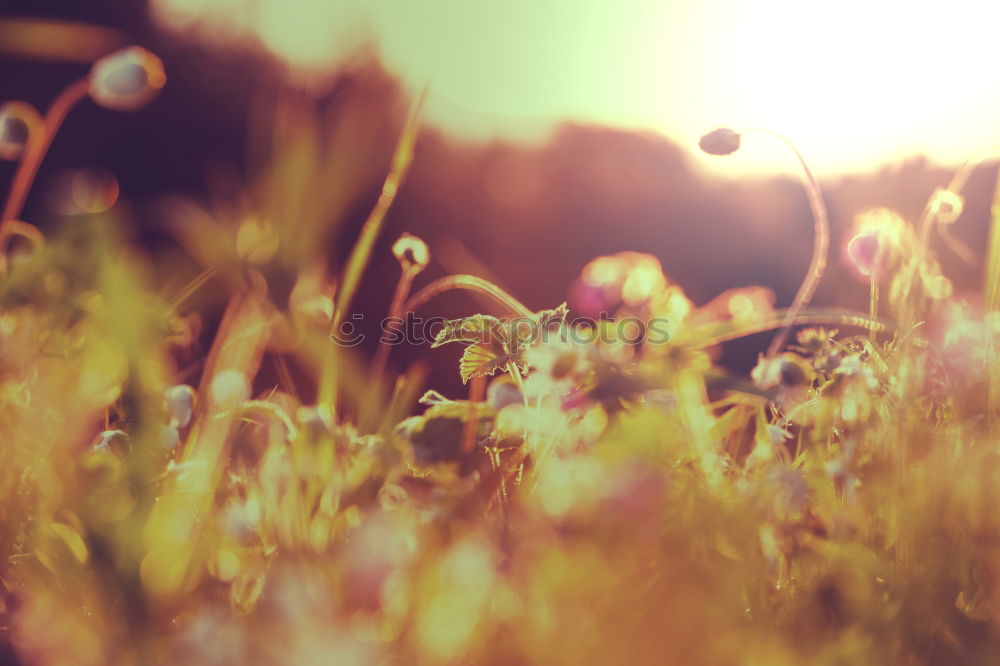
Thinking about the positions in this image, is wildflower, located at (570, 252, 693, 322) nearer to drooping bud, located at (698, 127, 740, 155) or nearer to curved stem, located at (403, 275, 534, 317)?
curved stem, located at (403, 275, 534, 317)

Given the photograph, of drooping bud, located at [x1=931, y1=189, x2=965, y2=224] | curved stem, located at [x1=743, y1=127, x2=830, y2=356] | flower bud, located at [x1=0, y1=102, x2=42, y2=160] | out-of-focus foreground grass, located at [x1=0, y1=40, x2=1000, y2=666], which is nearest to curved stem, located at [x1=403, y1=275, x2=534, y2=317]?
out-of-focus foreground grass, located at [x1=0, y1=40, x2=1000, y2=666]

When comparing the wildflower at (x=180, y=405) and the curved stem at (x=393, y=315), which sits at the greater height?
the curved stem at (x=393, y=315)

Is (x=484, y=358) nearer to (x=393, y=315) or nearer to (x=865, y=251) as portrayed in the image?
(x=393, y=315)

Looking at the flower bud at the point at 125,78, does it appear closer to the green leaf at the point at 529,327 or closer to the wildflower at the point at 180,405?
the wildflower at the point at 180,405

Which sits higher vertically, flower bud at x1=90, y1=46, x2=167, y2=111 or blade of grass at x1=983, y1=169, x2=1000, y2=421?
flower bud at x1=90, y1=46, x2=167, y2=111

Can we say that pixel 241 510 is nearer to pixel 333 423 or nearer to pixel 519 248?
pixel 333 423

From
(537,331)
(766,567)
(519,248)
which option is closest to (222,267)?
(537,331)

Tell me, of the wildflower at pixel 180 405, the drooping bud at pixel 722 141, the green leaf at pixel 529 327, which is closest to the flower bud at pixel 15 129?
the wildflower at pixel 180 405
